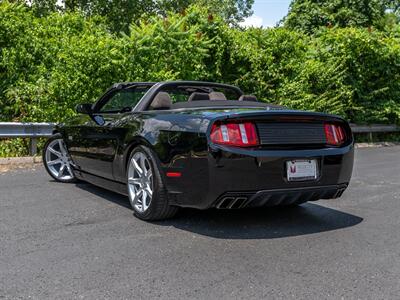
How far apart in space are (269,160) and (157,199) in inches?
41.4

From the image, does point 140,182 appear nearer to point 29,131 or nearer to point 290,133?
point 290,133

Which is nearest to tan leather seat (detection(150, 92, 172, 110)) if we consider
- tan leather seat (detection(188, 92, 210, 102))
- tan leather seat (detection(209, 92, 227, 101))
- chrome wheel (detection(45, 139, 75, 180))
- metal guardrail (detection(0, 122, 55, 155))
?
tan leather seat (detection(188, 92, 210, 102))

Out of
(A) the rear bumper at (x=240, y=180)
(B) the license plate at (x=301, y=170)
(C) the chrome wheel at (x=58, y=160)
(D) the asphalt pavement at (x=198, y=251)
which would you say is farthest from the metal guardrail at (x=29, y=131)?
(B) the license plate at (x=301, y=170)

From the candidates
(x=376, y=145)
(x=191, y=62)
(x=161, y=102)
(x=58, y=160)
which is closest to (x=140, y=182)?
(x=161, y=102)

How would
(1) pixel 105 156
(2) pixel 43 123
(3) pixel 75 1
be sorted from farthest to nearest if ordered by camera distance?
(3) pixel 75 1, (2) pixel 43 123, (1) pixel 105 156

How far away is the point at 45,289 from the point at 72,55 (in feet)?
24.4

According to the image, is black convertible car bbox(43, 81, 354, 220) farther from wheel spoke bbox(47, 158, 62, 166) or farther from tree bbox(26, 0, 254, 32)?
tree bbox(26, 0, 254, 32)

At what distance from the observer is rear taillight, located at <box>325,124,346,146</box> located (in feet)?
14.1

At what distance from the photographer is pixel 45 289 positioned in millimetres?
2781

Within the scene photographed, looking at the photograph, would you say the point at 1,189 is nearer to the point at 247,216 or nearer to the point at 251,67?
the point at 247,216

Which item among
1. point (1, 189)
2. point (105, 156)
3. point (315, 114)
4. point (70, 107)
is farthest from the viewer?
point (70, 107)

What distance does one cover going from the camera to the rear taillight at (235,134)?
3.75m

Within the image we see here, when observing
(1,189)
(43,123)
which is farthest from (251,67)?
(1,189)

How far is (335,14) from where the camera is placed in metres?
29.1
